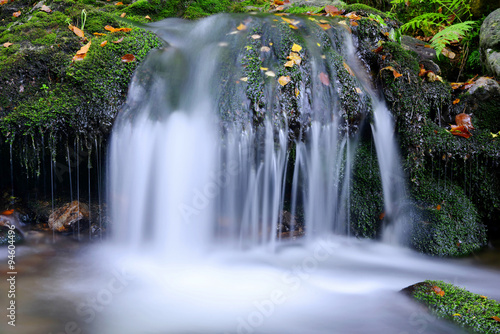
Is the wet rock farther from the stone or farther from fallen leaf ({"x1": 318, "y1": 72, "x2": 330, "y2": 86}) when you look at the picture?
the stone

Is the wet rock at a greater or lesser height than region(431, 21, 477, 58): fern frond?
lesser

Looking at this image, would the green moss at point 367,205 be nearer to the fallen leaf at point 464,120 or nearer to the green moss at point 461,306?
the fallen leaf at point 464,120

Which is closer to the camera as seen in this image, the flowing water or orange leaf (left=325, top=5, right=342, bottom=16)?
the flowing water

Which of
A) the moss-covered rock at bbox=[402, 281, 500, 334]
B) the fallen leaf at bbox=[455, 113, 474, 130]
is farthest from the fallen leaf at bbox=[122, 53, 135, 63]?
the fallen leaf at bbox=[455, 113, 474, 130]

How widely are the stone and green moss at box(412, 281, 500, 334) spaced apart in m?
3.57

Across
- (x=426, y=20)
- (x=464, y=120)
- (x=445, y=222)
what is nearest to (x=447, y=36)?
(x=426, y=20)

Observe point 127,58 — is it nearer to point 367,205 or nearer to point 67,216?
point 67,216

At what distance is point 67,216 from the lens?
4.01 m

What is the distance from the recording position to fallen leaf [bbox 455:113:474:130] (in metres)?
4.23

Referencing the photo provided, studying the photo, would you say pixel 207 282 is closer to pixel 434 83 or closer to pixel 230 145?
pixel 230 145

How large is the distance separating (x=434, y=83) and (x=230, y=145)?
2761 mm

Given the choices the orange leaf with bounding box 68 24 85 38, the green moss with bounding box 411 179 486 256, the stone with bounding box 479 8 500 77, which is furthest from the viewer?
the stone with bounding box 479 8 500 77

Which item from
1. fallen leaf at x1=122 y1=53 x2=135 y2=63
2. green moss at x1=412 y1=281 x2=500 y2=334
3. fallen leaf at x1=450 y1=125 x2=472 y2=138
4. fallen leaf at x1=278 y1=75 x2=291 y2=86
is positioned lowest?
green moss at x1=412 y1=281 x2=500 y2=334

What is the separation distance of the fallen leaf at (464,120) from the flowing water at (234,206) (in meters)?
1.03
